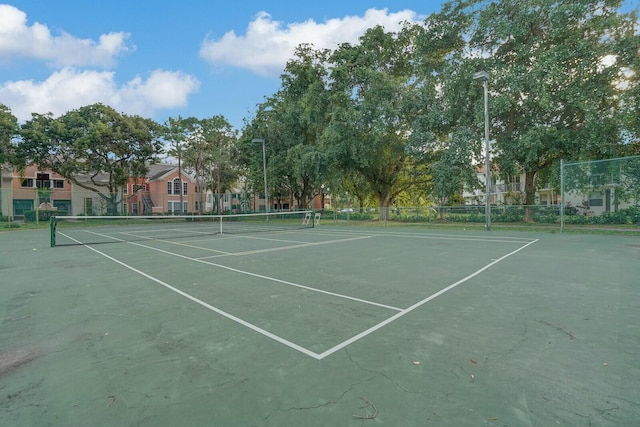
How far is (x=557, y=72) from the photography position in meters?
16.8

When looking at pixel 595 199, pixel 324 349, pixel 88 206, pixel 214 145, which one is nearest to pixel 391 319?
pixel 324 349

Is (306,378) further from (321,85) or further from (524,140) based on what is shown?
(321,85)

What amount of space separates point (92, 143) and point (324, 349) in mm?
37709

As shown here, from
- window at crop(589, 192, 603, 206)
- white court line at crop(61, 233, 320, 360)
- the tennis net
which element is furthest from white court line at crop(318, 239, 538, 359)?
window at crop(589, 192, 603, 206)

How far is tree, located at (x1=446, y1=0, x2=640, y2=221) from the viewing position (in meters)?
17.0

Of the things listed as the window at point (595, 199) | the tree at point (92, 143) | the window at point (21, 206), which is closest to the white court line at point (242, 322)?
the window at point (595, 199)

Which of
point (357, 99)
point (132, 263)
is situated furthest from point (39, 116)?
point (132, 263)

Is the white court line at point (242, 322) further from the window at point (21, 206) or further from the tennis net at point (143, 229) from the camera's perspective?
the window at point (21, 206)

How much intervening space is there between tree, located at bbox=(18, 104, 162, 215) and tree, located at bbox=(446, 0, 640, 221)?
33.7m

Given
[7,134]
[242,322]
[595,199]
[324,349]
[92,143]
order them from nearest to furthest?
[324,349] → [242,322] → [595,199] → [7,134] → [92,143]

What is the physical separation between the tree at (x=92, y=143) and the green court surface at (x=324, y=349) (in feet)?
103

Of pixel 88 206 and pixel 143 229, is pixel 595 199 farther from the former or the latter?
pixel 88 206

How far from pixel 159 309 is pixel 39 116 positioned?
39.3 metres

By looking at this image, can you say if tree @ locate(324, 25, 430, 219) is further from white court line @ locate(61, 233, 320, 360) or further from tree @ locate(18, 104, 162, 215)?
tree @ locate(18, 104, 162, 215)
